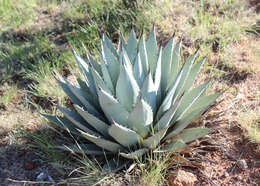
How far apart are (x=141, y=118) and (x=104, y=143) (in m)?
0.31

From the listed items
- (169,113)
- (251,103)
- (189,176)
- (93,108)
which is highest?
(169,113)

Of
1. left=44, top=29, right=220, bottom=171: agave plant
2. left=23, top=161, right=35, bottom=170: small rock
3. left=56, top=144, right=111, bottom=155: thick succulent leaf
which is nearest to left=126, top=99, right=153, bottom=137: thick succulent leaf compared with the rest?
left=44, top=29, right=220, bottom=171: agave plant

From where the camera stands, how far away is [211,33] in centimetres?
343

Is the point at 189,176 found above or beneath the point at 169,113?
beneath

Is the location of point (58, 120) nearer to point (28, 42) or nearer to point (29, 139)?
point (29, 139)

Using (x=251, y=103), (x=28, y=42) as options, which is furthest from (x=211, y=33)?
(x=28, y=42)

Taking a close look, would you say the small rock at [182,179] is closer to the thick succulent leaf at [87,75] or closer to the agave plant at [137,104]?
the agave plant at [137,104]

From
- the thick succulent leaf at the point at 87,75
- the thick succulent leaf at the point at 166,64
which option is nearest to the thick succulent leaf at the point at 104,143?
the thick succulent leaf at the point at 87,75

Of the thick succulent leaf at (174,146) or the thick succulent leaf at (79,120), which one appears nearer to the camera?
the thick succulent leaf at (174,146)

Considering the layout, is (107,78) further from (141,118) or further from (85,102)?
(141,118)

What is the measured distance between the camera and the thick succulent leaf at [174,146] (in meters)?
1.92

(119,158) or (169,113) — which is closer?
(169,113)

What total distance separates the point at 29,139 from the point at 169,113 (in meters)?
1.44

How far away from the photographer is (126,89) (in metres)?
1.95
